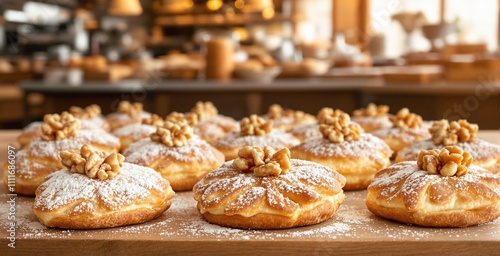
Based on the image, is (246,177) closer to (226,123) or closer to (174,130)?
(174,130)

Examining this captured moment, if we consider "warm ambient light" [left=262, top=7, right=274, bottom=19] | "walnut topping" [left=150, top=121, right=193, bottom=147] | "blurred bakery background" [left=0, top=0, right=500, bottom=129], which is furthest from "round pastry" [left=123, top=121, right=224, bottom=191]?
"warm ambient light" [left=262, top=7, right=274, bottom=19]

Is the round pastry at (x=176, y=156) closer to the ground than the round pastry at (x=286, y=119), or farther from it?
farther from it

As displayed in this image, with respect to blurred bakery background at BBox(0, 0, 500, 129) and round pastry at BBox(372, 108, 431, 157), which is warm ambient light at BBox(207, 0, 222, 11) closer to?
blurred bakery background at BBox(0, 0, 500, 129)

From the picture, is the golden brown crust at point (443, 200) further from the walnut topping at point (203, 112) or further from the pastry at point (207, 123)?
the walnut topping at point (203, 112)

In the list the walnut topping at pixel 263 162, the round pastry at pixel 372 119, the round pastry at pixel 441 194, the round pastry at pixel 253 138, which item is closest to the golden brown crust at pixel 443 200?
the round pastry at pixel 441 194

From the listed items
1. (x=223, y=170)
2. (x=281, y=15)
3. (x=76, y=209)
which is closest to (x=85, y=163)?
(x=76, y=209)

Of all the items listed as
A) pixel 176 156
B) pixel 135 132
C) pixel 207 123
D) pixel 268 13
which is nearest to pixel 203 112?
pixel 207 123

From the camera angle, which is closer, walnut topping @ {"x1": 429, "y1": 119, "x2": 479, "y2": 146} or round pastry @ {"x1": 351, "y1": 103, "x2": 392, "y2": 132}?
walnut topping @ {"x1": 429, "y1": 119, "x2": 479, "y2": 146}
